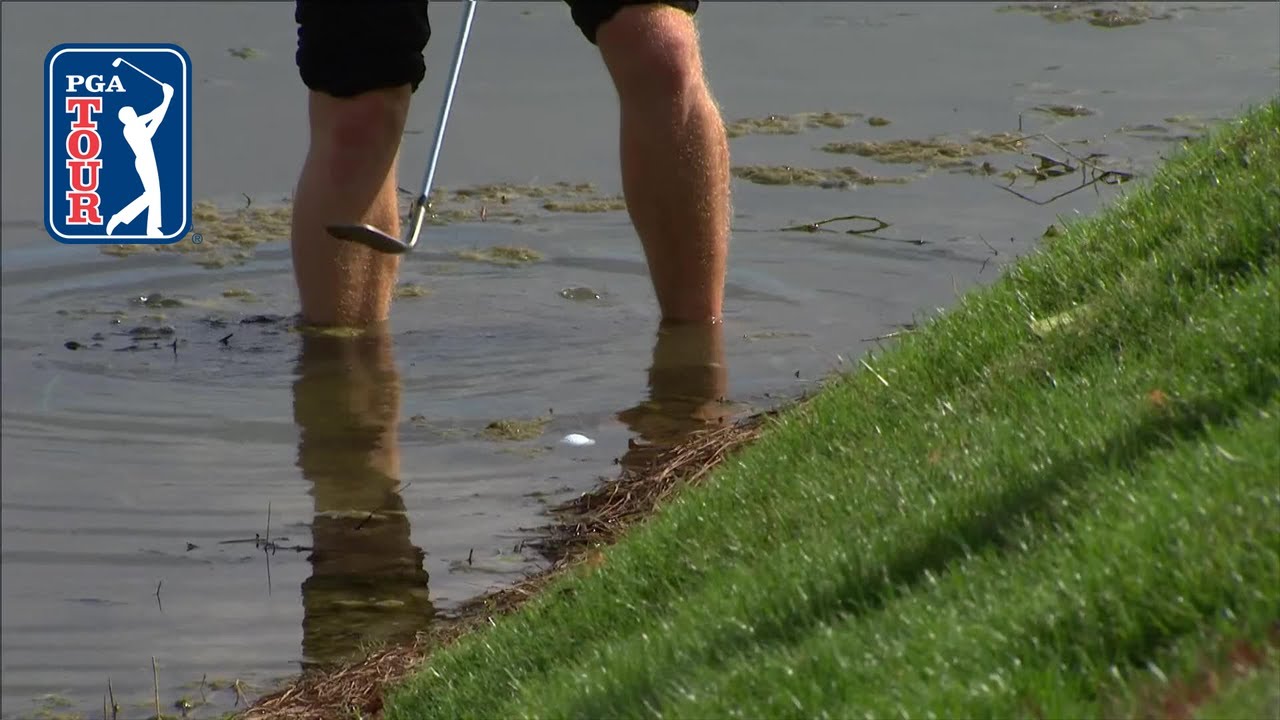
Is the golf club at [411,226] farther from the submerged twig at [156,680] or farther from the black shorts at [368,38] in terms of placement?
the submerged twig at [156,680]

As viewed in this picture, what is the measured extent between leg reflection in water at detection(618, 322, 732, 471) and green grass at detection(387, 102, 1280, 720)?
4.44ft

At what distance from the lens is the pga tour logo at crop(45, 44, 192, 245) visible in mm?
7027

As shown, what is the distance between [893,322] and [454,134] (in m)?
3.25

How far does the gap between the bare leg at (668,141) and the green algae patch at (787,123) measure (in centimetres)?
287

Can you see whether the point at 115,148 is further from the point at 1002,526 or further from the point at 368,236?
the point at 1002,526

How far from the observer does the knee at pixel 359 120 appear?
569cm

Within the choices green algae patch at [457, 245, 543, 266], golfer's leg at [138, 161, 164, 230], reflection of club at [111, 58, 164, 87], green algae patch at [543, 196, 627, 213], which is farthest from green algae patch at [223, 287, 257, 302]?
green algae patch at [543, 196, 627, 213]

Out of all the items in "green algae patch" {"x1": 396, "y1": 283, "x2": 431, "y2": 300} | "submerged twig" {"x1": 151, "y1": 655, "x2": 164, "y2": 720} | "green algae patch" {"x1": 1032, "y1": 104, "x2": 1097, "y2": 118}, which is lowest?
"green algae patch" {"x1": 396, "y1": 283, "x2": 431, "y2": 300}

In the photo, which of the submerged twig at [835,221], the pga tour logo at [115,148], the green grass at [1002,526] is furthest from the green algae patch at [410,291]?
the green grass at [1002,526]

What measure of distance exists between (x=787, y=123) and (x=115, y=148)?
3087 mm

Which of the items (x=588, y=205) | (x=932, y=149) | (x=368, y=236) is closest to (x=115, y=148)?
(x=588, y=205)

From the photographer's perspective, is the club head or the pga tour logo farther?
the pga tour logo

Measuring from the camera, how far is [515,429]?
5492mm

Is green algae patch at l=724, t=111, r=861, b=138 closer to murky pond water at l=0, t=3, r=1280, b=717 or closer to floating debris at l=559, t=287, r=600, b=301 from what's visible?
murky pond water at l=0, t=3, r=1280, b=717
